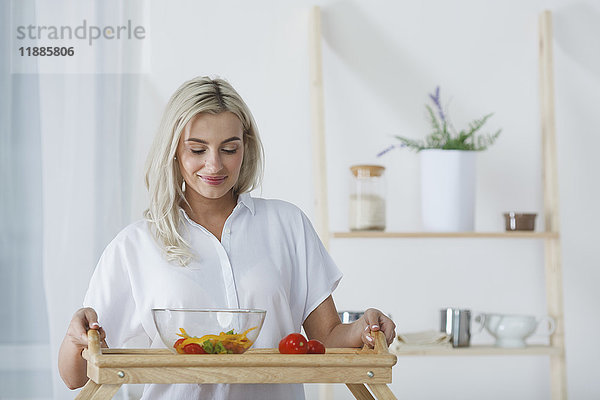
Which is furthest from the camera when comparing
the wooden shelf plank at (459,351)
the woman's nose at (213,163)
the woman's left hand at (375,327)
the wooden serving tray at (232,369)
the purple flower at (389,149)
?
the purple flower at (389,149)

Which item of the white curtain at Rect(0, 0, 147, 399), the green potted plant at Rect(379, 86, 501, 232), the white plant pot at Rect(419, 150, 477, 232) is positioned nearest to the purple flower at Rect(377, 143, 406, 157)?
the green potted plant at Rect(379, 86, 501, 232)

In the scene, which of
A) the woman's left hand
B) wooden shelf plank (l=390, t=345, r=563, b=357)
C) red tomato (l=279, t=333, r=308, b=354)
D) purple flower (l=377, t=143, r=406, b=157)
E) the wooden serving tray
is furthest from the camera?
purple flower (l=377, t=143, r=406, b=157)

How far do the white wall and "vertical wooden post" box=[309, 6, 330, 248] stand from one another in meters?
0.11

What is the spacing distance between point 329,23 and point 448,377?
4.53ft

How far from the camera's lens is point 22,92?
8.92ft

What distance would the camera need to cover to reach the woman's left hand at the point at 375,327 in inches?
54.4

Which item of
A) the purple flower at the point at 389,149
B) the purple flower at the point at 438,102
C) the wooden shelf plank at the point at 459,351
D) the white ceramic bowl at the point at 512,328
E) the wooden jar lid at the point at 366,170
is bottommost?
the wooden shelf plank at the point at 459,351

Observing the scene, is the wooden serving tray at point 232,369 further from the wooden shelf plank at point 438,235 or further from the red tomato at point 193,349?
the wooden shelf plank at point 438,235

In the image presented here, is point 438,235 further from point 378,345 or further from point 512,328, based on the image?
point 378,345

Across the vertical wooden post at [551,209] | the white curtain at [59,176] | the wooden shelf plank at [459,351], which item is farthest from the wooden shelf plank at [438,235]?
the white curtain at [59,176]

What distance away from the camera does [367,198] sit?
266cm

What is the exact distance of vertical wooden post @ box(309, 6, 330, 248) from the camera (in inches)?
105

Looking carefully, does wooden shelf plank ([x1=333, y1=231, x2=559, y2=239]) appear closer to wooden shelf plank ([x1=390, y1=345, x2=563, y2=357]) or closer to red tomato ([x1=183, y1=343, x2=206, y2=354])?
wooden shelf plank ([x1=390, y1=345, x2=563, y2=357])

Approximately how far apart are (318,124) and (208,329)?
156cm
